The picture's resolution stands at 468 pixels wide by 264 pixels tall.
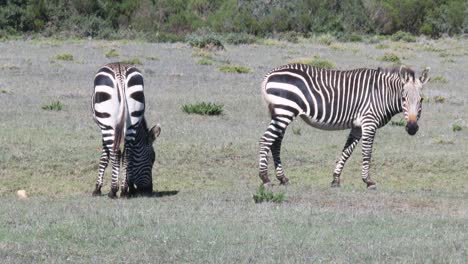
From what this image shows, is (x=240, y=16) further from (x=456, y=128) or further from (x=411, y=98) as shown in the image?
(x=411, y=98)

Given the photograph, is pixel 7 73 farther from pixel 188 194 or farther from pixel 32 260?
pixel 32 260

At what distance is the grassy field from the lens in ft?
27.5

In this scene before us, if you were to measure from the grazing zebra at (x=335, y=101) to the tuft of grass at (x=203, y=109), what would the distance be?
7.53 m

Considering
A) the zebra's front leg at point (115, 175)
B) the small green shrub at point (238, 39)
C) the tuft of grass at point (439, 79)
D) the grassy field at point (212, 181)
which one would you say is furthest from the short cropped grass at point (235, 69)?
the zebra's front leg at point (115, 175)

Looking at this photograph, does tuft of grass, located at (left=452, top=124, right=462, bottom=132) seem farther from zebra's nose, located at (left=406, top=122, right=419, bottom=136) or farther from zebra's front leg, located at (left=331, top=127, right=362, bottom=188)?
zebra's nose, located at (left=406, top=122, right=419, bottom=136)

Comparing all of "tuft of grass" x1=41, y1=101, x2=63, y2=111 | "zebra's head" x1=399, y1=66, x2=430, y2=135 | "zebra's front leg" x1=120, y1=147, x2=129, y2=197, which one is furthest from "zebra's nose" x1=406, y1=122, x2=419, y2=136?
"tuft of grass" x1=41, y1=101, x2=63, y2=111

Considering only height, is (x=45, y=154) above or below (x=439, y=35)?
below

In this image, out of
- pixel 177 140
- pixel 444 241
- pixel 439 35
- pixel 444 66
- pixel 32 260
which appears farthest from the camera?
pixel 439 35

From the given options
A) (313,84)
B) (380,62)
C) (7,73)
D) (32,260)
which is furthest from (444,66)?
(32,260)

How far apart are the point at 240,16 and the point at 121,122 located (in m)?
57.5

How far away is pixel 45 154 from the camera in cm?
1659

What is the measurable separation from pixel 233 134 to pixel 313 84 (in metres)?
5.74

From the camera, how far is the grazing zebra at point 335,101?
13.9m

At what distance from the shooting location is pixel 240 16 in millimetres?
69188
